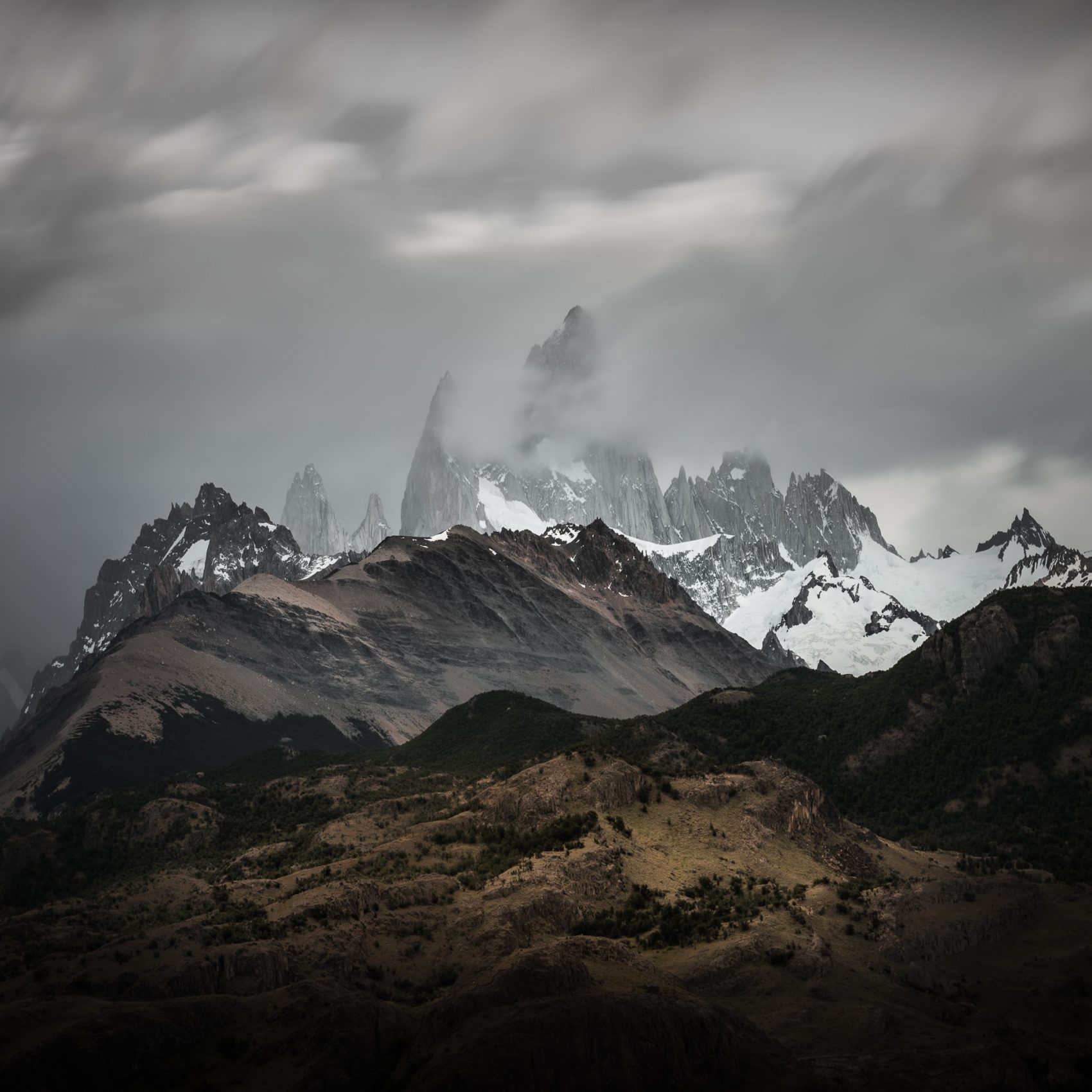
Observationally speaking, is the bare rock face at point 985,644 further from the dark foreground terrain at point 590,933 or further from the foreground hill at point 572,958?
the foreground hill at point 572,958

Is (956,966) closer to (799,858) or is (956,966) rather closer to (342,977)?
(799,858)

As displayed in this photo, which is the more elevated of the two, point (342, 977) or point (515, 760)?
point (515, 760)

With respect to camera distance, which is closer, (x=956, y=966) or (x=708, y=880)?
(x=956, y=966)

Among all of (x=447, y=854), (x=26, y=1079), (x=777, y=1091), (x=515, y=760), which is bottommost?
(x=777, y=1091)

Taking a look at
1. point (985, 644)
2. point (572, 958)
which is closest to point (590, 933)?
point (572, 958)

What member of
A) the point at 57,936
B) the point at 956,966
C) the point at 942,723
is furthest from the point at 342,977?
the point at 942,723

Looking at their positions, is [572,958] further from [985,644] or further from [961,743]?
[985,644]
